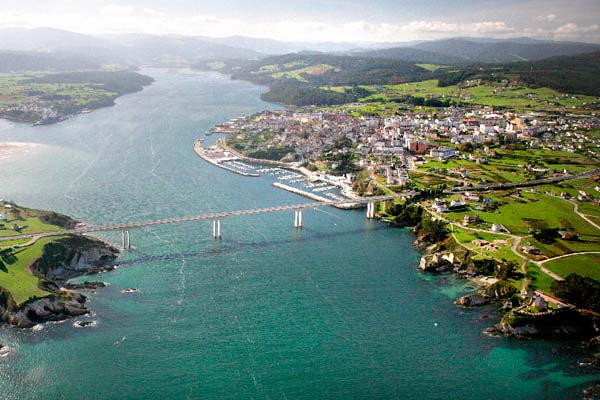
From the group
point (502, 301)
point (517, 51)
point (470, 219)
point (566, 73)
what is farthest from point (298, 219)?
point (517, 51)

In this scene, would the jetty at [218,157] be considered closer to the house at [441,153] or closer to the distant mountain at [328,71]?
the house at [441,153]

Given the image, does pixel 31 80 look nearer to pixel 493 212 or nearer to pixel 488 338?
pixel 493 212

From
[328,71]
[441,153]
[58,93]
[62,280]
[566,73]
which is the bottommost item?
[62,280]

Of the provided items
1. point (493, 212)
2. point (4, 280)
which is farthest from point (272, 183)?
point (4, 280)

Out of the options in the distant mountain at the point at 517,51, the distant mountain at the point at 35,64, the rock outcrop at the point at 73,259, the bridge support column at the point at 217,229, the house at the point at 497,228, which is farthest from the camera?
the distant mountain at the point at 517,51

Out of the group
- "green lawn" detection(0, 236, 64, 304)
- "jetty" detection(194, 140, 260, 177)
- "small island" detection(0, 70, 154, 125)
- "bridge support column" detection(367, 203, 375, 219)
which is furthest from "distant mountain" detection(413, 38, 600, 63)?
"green lawn" detection(0, 236, 64, 304)

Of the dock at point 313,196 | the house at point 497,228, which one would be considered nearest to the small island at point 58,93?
the dock at point 313,196

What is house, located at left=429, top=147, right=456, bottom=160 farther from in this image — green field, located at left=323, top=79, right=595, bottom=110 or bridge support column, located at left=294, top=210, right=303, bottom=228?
green field, located at left=323, top=79, right=595, bottom=110

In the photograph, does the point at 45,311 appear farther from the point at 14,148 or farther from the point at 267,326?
the point at 14,148
